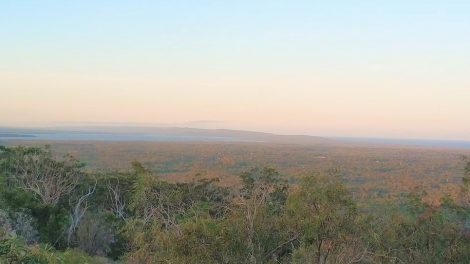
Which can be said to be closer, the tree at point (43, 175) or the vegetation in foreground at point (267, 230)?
the vegetation in foreground at point (267, 230)

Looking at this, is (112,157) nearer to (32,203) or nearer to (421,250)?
(32,203)

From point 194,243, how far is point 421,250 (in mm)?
6400

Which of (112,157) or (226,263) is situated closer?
(226,263)

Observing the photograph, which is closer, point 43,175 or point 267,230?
point 267,230

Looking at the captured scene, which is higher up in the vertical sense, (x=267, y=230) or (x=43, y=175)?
(x=267, y=230)

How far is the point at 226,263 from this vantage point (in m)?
9.55

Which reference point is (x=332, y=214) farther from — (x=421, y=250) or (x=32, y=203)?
(x=32, y=203)

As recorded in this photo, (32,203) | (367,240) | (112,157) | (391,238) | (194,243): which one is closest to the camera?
(194,243)

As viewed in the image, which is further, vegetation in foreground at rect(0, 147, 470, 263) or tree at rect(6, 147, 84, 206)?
tree at rect(6, 147, 84, 206)

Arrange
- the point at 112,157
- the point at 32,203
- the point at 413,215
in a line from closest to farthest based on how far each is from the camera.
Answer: the point at 413,215, the point at 32,203, the point at 112,157

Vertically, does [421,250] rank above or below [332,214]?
below

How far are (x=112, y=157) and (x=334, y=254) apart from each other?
206 ft

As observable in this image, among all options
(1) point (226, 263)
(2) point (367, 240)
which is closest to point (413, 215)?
(2) point (367, 240)

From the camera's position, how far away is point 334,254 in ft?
32.5
